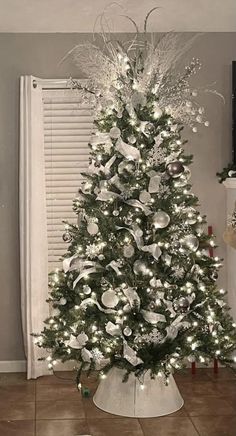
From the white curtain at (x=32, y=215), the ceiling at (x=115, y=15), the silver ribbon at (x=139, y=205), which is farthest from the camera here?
the white curtain at (x=32, y=215)

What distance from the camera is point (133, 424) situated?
3.72m

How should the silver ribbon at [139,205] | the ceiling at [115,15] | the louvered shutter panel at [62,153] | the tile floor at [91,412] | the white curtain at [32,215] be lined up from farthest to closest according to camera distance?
the louvered shutter panel at [62,153]
the white curtain at [32,215]
the ceiling at [115,15]
the silver ribbon at [139,205]
the tile floor at [91,412]

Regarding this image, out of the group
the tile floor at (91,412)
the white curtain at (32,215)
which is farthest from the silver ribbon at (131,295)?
the white curtain at (32,215)

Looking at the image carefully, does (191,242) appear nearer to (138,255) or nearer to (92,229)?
(138,255)

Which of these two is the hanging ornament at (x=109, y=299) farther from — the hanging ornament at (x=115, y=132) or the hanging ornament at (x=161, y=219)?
the hanging ornament at (x=115, y=132)

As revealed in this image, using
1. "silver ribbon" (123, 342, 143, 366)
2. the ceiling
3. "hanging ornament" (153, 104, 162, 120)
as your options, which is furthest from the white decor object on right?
the ceiling

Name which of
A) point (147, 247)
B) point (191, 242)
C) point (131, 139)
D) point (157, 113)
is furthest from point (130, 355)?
point (157, 113)

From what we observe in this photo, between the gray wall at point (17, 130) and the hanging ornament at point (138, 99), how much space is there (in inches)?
41.0

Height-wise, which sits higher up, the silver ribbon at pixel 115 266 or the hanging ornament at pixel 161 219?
the hanging ornament at pixel 161 219

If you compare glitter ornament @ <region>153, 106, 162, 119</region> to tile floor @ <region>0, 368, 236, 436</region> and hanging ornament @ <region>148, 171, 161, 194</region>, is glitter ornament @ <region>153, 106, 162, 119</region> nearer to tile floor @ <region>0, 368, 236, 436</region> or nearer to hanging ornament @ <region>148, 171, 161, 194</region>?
hanging ornament @ <region>148, 171, 161, 194</region>

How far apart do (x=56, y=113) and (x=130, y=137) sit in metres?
1.14

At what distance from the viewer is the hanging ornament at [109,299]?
11.9ft

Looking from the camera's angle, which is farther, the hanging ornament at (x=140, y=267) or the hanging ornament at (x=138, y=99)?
the hanging ornament at (x=138, y=99)

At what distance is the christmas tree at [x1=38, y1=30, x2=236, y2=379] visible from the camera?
12.3 ft
